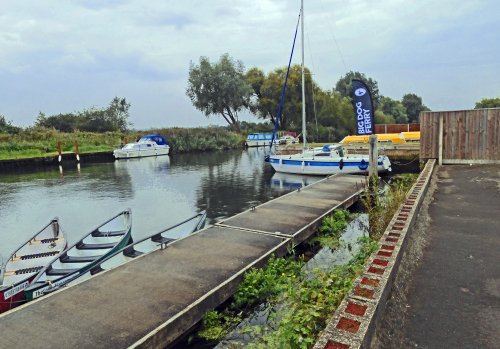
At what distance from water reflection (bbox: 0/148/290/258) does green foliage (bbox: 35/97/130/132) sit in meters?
25.3

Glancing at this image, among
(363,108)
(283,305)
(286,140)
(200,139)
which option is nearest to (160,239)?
(283,305)

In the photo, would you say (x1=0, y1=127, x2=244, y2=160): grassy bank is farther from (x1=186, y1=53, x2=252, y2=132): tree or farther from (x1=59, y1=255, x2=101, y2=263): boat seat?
(x1=59, y1=255, x2=101, y2=263): boat seat

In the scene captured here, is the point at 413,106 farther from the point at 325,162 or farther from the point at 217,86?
the point at 325,162

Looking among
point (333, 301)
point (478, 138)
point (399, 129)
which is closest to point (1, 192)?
point (333, 301)

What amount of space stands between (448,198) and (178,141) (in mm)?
39884

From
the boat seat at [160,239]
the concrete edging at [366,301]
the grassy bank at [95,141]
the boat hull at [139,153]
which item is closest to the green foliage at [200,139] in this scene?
the grassy bank at [95,141]

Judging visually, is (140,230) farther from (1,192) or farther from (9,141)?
(9,141)

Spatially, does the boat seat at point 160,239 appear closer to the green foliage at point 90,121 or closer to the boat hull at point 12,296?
the boat hull at point 12,296

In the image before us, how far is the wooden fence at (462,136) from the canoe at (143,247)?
1334 centimetres

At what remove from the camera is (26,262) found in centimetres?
785

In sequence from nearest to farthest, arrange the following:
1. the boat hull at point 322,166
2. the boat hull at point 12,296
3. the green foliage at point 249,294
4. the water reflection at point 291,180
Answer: the green foliage at point 249,294 < the boat hull at point 12,296 < the water reflection at point 291,180 < the boat hull at point 322,166

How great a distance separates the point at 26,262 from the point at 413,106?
295 ft

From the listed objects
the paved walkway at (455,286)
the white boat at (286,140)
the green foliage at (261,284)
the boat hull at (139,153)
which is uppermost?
the white boat at (286,140)

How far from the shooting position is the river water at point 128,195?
1347 cm
